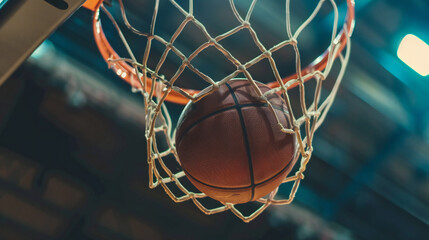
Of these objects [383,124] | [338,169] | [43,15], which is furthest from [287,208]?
[43,15]

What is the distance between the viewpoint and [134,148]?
2242 mm

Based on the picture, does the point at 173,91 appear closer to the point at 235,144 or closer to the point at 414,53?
the point at 235,144

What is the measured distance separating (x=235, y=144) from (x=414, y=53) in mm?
1876

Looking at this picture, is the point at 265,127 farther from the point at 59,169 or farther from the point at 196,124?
the point at 59,169

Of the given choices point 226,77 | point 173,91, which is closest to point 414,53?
point 173,91

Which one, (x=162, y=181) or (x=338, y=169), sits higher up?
(x=338, y=169)

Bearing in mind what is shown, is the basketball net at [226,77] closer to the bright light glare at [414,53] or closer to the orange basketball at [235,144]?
the orange basketball at [235,144]

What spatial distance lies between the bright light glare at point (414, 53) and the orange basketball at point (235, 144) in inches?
64.1

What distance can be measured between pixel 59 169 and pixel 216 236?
1.11m

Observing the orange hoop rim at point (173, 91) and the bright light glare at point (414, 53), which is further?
the bright light glare at point (414, 53)

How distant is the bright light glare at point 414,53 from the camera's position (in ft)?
7.55

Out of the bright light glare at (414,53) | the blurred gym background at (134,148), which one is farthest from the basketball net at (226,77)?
the bright light glare at (414,53)

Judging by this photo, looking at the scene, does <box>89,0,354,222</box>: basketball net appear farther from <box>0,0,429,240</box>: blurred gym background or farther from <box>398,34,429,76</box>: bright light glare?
<box>398,34,429,76</box>: bright light glare

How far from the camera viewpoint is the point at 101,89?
83.3 inches
